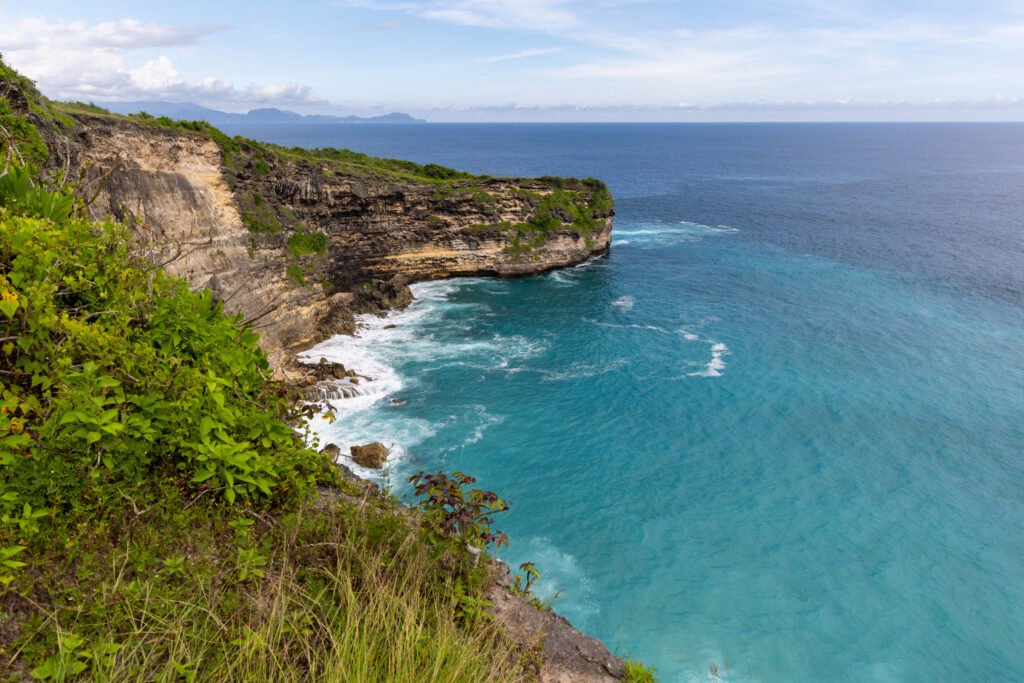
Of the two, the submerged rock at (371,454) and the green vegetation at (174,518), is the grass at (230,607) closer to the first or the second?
the green vegetation at (174,518)

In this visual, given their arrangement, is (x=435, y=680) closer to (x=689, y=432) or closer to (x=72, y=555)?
(x=72, y=555)

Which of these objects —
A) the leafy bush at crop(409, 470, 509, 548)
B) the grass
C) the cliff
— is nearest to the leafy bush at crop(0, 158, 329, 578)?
the grass

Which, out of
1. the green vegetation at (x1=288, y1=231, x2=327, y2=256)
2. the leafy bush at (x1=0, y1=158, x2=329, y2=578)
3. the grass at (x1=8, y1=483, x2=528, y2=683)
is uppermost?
the leafy bush at (x1=0, y1=158, x2=329, y2=578)

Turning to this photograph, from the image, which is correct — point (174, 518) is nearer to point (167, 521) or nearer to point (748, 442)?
point (167, 521)

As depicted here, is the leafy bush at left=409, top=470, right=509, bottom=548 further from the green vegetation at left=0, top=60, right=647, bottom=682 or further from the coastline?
the coastline

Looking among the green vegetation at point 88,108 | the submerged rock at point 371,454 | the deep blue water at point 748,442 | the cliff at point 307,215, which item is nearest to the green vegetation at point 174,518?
the cliff at point 307,215

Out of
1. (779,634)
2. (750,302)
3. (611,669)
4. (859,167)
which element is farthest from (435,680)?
(859,167)
